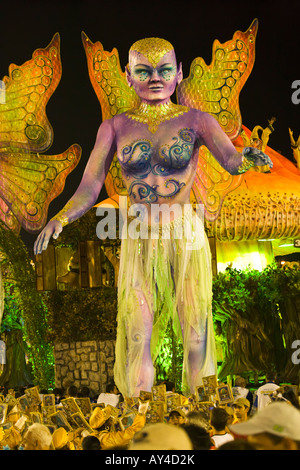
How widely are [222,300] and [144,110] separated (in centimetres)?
443

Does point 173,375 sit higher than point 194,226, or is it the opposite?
point 194,226

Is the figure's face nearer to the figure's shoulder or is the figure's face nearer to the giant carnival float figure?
the giant carnival float figure

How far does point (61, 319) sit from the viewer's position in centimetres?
877

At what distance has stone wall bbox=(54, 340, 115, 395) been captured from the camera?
8477 millimetres

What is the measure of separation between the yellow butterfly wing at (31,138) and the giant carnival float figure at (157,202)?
89cm

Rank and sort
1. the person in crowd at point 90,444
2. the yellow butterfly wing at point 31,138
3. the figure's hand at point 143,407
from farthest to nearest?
the yellow butterfly wing at point 31,138, the figure's hand at point 143,407, the person in crowd at point 90,444

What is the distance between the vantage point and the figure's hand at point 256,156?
173 inches

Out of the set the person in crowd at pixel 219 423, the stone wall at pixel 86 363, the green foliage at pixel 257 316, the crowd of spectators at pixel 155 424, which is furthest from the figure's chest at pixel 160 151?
the green foliage at pixel 257 316

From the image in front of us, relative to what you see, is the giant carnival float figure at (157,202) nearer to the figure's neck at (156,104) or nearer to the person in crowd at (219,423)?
the figure's neck at (156,104)

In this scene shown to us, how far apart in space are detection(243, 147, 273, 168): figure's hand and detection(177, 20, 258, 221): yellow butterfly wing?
99 cm
